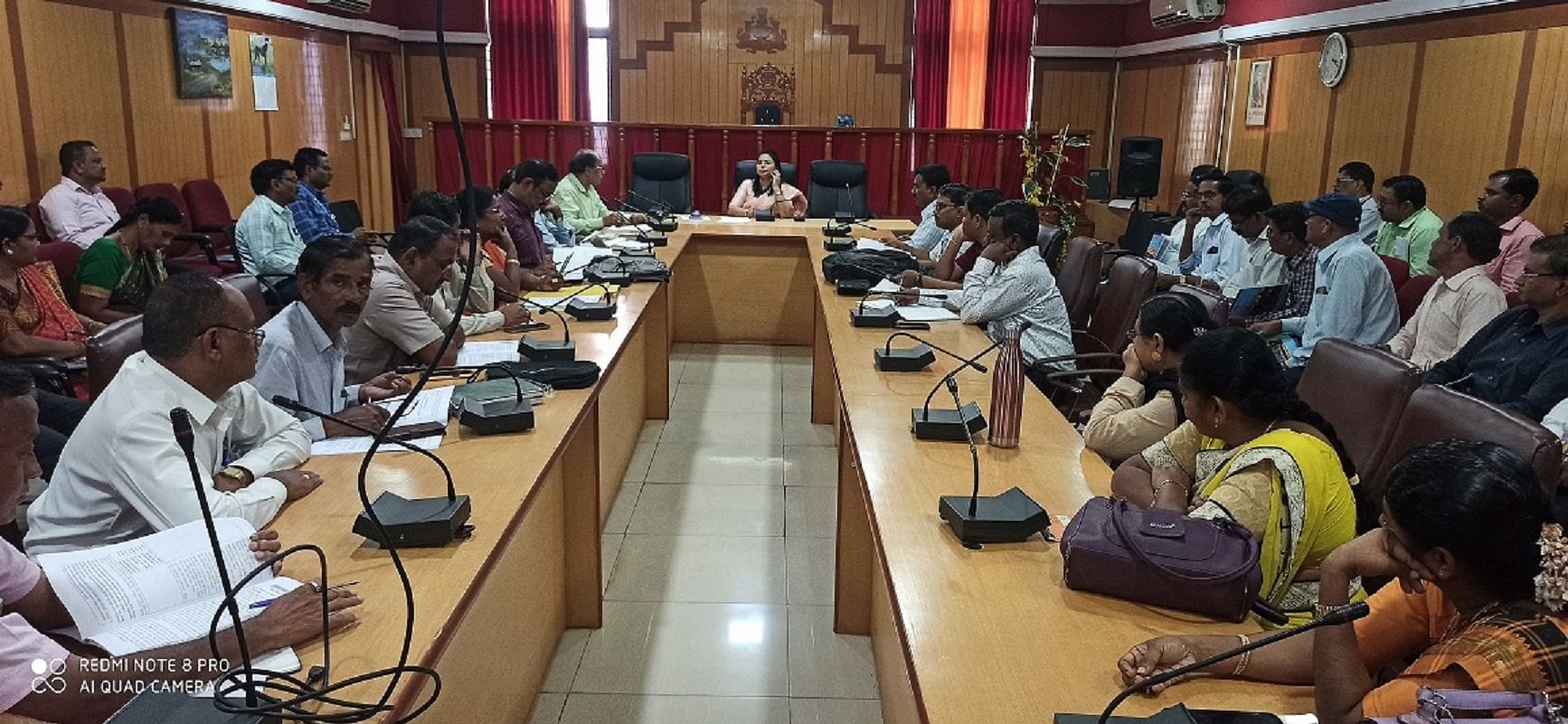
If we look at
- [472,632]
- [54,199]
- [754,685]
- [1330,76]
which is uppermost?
[1330,76]

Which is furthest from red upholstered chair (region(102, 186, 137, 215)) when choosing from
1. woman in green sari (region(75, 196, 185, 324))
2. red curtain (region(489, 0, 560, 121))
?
red curtain (region(489, 0, 560, 121))

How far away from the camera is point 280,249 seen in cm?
545

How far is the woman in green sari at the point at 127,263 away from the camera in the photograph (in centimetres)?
420

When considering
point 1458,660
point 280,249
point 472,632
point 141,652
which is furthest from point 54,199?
point 1458,660

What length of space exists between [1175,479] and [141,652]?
1.64m

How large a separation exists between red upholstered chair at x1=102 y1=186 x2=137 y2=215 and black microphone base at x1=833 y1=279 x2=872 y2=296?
3950mm

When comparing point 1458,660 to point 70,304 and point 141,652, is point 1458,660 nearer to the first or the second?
point 141,652

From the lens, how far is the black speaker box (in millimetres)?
9133

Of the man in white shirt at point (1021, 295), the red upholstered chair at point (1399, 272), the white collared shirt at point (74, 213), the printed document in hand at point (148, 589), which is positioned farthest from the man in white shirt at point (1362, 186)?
the white collared shirt at point (74, 213)

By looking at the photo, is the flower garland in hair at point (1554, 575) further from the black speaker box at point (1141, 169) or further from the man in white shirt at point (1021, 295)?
the black speaker box at point (1141, 169)

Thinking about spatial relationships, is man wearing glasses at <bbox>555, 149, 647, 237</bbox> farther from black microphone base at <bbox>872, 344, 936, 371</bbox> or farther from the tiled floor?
black microphone base at <bbox>872, 344, 936, 371</bbox>

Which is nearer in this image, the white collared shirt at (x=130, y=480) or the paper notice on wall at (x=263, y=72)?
the white collared shirt at (x=130, y=480)

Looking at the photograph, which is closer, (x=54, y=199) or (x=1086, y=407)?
(x=1086, y=407)

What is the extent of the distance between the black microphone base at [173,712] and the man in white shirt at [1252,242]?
4.62 meters
